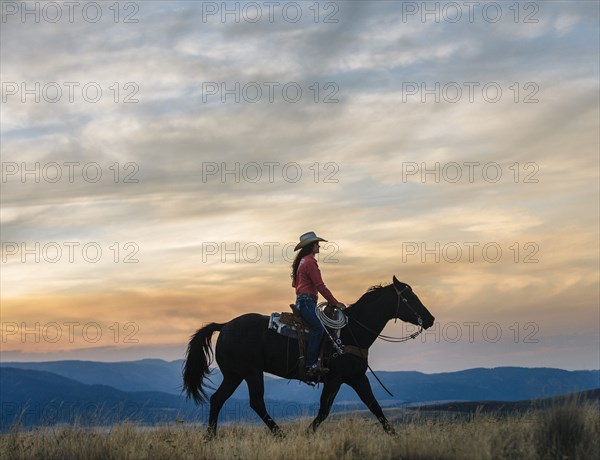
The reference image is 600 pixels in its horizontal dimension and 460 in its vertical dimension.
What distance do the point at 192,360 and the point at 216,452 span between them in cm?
451

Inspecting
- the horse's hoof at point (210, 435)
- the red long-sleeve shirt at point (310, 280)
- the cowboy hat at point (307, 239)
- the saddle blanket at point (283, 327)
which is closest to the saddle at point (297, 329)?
the saddle blanket at point (283, 327)

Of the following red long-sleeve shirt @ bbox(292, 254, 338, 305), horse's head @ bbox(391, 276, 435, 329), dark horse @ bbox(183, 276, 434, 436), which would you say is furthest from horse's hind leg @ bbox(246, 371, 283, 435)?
horse's head @ bbox(391, 276, 435, 329)

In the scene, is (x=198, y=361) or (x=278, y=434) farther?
(x=198, y=361)

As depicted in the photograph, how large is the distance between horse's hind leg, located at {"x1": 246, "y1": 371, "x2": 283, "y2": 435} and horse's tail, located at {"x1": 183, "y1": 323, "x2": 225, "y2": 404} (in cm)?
138

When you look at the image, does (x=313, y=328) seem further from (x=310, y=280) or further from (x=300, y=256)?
(x=300, y=256)

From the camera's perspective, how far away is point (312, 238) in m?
15.5

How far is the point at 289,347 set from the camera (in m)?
15.6

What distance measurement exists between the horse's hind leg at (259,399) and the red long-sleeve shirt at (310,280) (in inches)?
75.5

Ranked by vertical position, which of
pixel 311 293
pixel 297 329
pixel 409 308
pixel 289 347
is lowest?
pixel 289 347

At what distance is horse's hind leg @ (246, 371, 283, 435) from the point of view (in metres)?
14.7

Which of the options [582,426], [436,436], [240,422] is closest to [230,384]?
[240,422]

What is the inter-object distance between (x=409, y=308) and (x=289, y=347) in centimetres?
263

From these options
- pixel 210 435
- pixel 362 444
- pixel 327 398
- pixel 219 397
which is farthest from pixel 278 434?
pixel 362 444

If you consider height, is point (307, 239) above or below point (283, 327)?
above
